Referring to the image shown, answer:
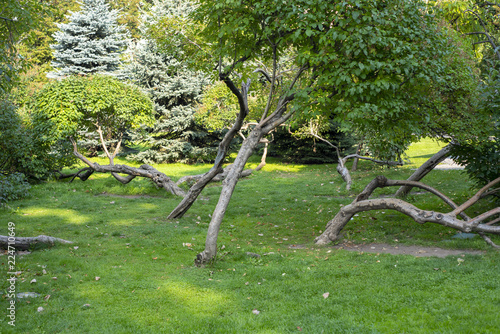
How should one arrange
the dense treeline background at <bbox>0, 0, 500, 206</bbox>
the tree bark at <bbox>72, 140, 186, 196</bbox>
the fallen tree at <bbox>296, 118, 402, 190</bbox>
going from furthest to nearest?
the fallen tree at <bbox>296, 118, 402, 190</bbox>, the tree bark at <bbox>72, 140, 186, 196</bbox>, the dense treeline background at <bbox>0, 0, 500, 206</bbox>

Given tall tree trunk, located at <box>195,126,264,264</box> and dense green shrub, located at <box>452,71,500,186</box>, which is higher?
dense green shrub, located at <box>452,71,500,186</box>

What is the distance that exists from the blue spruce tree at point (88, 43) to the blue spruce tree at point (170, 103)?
444 cm

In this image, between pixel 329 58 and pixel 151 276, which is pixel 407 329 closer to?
pixel 151 276

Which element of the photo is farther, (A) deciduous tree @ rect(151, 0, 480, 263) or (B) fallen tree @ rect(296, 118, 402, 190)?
(B) fallen tree @ rect(296, 118, 402, 190)

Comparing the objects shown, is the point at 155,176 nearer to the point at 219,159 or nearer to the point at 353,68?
the point at 219,159

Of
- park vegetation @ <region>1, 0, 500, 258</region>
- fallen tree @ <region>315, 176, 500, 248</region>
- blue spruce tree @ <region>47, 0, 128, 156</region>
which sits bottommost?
fallen tree @ <region>315, 176, 500, 248</region>

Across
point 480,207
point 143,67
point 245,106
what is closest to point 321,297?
point 245,106

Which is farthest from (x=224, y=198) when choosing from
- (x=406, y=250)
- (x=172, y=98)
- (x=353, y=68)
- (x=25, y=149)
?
(x=172, y=98)

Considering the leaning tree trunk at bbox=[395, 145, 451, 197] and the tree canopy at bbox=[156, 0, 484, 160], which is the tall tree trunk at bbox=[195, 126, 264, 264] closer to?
the tree canopy at bbox=[156, 0, 484, 160]

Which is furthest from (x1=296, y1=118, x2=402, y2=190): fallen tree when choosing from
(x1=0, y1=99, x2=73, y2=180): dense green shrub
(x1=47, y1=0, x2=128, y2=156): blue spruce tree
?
(x1=47, y1=0, x2=128, y2=156): blue spruce tree

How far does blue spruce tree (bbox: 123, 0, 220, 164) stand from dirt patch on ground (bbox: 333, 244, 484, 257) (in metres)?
16.2

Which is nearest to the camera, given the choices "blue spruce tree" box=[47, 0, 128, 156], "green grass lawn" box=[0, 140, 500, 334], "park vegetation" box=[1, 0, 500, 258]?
"green grass lawn" box=[0, 140, 500, 334]

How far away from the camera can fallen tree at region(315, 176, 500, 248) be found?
6262mm

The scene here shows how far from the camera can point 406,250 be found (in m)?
7.07
